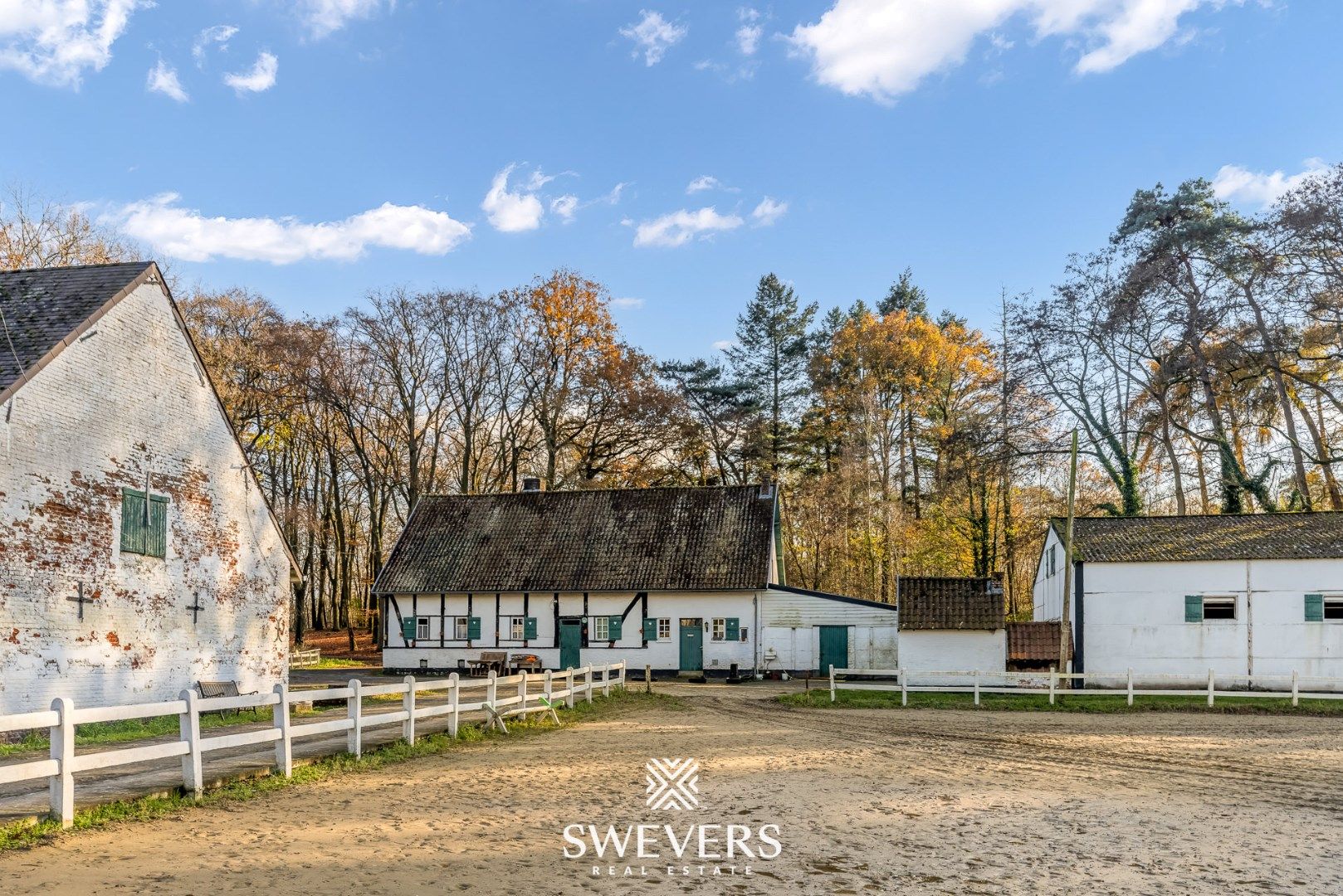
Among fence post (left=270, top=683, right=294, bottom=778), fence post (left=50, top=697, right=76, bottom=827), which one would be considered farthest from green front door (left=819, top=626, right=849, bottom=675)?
fence post (left=50, top=697, right=76, bottom=827)

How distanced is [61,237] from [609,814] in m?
27.0

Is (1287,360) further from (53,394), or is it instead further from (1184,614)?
(53,394)

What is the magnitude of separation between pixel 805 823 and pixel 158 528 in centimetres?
1358

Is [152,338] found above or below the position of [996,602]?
above

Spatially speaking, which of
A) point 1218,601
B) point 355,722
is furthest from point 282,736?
point 1218,601

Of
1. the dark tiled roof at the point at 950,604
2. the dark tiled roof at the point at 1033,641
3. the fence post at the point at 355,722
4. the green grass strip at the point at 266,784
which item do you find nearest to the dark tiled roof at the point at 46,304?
the green grass strip at the point at 266,784

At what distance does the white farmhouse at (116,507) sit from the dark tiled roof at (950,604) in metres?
15.2

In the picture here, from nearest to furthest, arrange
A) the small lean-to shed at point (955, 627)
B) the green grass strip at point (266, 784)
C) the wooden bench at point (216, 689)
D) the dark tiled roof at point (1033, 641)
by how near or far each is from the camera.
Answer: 1. the green grass strip at point (266, 784)
2. the wooden bench at point (216, 689)
3. the small lean-to shed at point (955, 627)
4. the dark tiled roof at point (1033, 641)

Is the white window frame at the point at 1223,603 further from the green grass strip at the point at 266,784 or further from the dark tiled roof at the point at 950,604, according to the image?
the green grass strip at the point at 266,784

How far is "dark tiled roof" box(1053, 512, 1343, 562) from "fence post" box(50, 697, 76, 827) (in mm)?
24196

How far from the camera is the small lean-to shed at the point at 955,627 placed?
26719 millimetres

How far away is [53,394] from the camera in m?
16.2

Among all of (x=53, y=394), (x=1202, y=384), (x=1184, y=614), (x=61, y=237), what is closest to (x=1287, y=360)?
(x=1202, y=384)

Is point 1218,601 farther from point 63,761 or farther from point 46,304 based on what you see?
point 46,304
